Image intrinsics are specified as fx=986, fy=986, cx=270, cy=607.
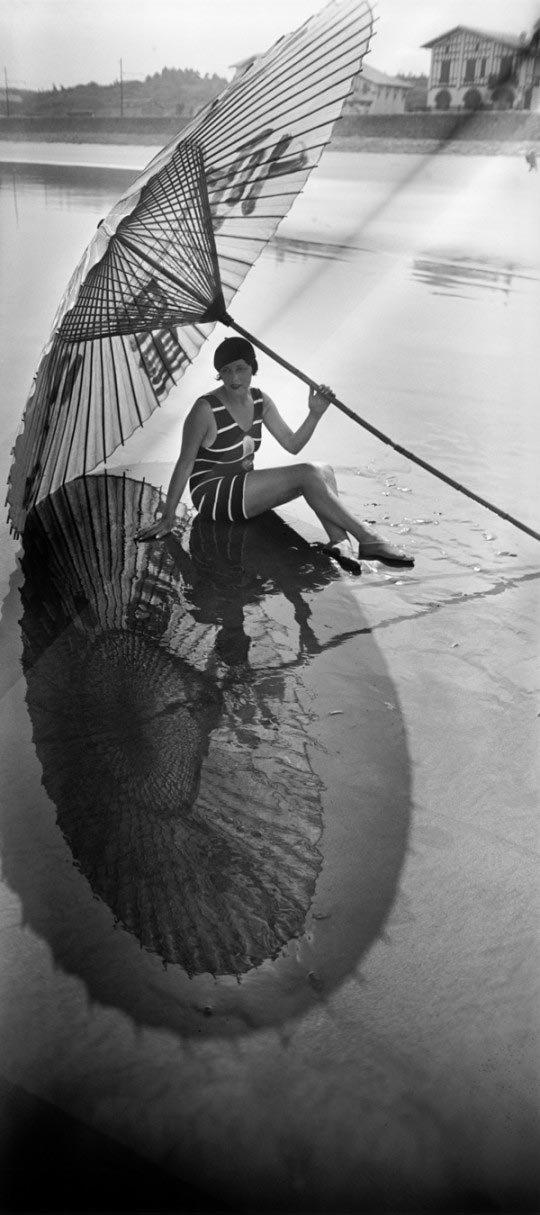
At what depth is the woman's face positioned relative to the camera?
4156mm

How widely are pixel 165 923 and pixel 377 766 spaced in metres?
0.85

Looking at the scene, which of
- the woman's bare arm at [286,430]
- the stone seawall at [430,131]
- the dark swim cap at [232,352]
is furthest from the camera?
the stone seawall at [430,131]

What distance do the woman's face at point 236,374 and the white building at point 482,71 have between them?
55.1 feet

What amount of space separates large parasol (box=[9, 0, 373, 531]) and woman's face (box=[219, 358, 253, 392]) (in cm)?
23

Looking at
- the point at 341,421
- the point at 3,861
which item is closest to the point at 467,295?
the point at 341,421

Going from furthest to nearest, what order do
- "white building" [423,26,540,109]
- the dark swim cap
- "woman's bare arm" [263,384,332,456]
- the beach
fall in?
"white building" [423,26,540,109] → "woman's bare arm" [263,384,332,456] → the dark swim cap → the beach

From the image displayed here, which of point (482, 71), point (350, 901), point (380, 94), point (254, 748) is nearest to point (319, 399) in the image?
point (254, 748)

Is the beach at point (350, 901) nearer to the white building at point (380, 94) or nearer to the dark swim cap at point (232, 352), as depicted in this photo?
the dark swim cap at point (232, 352)

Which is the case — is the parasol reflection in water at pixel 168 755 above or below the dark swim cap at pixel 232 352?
below

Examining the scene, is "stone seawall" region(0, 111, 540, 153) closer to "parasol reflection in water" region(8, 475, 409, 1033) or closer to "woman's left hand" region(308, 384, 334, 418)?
"woman's left hand" region(308, 384, 334, 418)

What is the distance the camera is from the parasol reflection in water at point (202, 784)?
219 centimetres

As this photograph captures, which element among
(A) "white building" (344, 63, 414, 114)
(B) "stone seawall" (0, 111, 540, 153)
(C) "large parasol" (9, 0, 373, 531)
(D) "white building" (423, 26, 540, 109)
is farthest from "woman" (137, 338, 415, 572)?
(A) "white building" (344, 63, 414, 114)

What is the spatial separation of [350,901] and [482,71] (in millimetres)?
24223

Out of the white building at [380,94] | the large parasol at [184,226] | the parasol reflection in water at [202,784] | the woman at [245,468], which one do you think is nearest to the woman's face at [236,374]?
the woman at [245,468]
